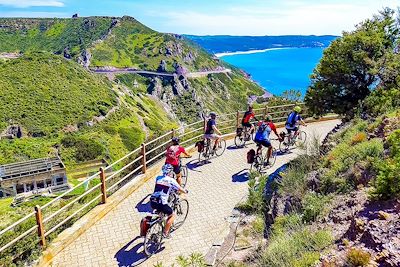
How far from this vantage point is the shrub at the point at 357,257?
13.5ft

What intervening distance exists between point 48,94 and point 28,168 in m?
33.9

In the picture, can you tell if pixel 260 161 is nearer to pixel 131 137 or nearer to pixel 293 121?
pixel 293 121

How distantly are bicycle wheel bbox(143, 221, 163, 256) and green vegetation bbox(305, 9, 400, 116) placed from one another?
28.5 feet

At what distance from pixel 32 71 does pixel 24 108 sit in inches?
785

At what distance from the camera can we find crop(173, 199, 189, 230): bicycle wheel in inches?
341

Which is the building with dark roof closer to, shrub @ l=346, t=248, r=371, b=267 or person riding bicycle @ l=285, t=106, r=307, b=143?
person riding bicycle @ l=285, t=106, r=307, b=143

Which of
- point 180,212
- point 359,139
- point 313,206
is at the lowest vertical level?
point 180,212

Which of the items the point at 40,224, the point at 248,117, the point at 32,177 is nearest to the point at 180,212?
the point at 40,224

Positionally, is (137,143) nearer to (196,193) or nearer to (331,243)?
(196,193)

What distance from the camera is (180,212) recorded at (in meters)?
8.84

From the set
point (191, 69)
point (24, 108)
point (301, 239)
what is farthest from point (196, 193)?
point (191, 69)

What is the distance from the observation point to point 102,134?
234 ft

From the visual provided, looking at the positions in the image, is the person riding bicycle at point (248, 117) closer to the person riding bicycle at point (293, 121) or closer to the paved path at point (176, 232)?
the person riding bicycle at point (293, 121)

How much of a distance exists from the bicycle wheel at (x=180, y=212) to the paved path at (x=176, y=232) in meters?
0.15
